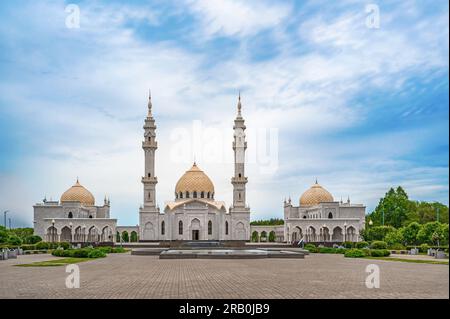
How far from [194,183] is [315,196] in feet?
64.2

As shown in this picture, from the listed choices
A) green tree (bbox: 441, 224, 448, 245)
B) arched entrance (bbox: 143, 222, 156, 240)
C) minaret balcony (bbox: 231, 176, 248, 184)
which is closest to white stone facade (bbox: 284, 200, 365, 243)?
minaret balcony (bbox: 231, 176, 248, 184)

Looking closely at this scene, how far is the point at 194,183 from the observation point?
82000 millimetres

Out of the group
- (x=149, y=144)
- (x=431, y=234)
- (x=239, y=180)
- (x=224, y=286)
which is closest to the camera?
(x=224, y=286)

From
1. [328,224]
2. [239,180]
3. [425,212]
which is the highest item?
[239,180]

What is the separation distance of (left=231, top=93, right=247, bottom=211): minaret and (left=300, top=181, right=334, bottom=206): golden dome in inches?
540

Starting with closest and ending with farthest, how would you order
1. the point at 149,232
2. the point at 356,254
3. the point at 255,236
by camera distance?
the point at 356,254 < the point at 149,232 < the point at 255,236

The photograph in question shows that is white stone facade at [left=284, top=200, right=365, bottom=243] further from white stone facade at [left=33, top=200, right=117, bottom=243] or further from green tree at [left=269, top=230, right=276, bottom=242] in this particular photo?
white stone facade at [left=33, top=200, right=117, bottom=243]

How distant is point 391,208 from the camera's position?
77.8 metres

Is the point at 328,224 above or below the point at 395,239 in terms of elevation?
above

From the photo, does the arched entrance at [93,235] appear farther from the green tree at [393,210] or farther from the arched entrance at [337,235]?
the green tree at [393,210]

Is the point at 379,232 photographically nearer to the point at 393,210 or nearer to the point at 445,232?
the point at 393,210

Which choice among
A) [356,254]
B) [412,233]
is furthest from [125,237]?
[356,254]
